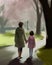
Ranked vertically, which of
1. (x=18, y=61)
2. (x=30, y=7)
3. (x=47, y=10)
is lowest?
(x=18, y=61)

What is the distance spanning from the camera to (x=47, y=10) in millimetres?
14133

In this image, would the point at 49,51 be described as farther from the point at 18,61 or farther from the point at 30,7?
the point at 30,7

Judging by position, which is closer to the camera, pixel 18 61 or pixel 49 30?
pixel 18 61

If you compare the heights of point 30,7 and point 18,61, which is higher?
point 30,7

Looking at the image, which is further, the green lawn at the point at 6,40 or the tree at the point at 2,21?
the tree at the point at 2,21

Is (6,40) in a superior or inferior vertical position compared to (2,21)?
inferior

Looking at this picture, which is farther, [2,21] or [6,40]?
[2,21]

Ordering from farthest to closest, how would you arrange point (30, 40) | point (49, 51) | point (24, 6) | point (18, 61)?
point (24, 6)
point (49, 51)
point (30, 40)
point (18, 61)

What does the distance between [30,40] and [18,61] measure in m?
1.25

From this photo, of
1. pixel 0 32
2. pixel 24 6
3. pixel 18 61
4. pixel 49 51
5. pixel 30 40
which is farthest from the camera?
pixel 24 6

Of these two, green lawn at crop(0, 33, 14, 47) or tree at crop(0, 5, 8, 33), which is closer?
green lawn at crop(0, 33, 14, 47)

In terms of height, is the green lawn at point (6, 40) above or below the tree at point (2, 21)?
below

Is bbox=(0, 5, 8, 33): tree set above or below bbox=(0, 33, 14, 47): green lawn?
above

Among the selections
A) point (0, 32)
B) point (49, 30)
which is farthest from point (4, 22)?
point (49, 30)
